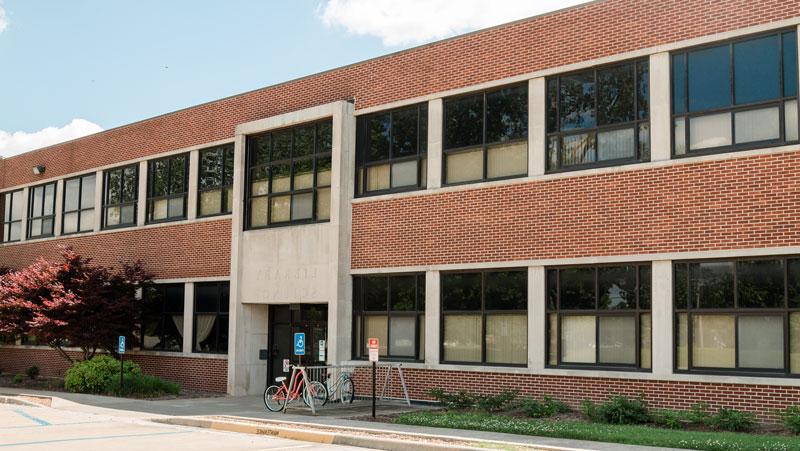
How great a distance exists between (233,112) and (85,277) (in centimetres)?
637

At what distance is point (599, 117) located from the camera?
57.1ft

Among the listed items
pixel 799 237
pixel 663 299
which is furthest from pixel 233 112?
pixel 799 237

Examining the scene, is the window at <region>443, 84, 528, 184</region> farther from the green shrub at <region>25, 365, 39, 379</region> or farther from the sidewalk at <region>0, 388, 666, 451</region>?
the green shrub at <region>25, 365, 39, 379</region>

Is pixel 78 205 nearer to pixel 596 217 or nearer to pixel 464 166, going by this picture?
pixel 464 166

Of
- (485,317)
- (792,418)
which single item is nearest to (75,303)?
(485,317)

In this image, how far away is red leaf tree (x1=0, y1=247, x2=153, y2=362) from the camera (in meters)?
25.2

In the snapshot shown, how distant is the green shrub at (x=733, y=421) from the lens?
14.3 m

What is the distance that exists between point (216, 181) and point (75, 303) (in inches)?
199

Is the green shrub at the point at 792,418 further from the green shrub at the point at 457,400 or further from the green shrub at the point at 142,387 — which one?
the green shrub at the point at 142,387

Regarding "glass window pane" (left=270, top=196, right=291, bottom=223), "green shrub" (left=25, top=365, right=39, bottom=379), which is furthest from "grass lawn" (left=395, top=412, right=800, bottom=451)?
"green shrub" (left=25, top=365, right=39, bottom=379)

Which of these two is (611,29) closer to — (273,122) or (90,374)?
(273,122)

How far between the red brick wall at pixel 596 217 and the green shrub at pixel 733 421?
2.80 meters

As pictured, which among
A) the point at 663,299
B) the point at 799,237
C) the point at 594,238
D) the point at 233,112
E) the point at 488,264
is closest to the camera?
the point at 799,237

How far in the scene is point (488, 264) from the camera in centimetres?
1880
